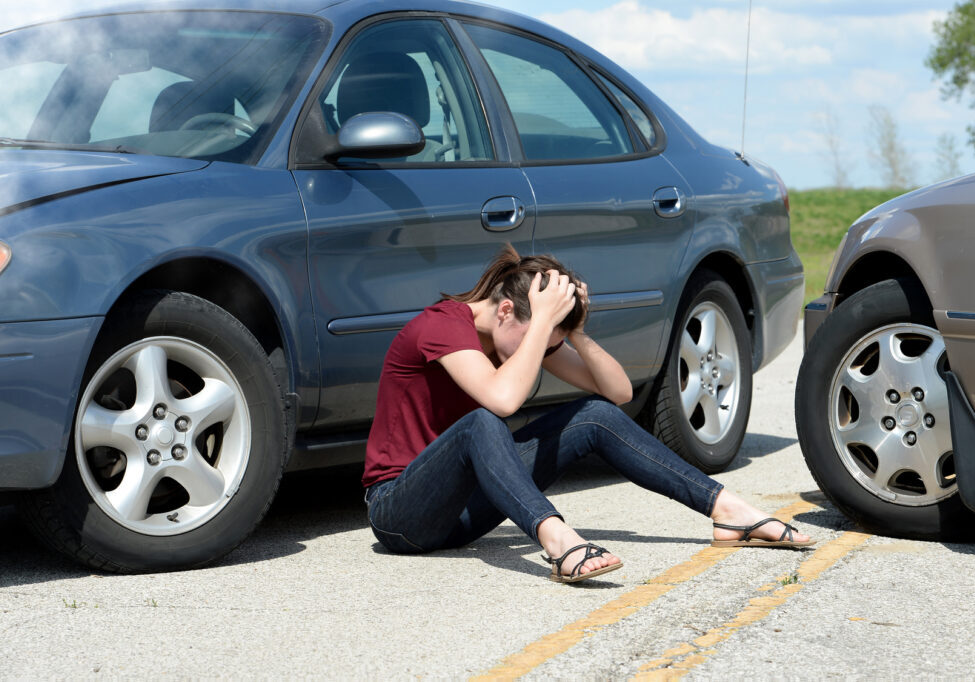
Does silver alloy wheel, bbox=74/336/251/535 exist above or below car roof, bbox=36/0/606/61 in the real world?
below

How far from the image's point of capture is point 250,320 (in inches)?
166

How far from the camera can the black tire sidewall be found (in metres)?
5.70

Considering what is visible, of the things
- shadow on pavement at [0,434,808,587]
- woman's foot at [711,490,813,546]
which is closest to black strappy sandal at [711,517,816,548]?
woman's foot at [711,490,813,546]

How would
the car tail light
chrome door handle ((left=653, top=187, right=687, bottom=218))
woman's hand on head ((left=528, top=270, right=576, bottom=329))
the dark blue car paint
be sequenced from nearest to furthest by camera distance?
the dark blue car paint, woman's hand on head ((left=528, top=270, right=576, bottom=329)), chrome door handle ((left=653, top=187, right=687, bottom=218)), the car tail light

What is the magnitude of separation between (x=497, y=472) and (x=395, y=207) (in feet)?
3.49

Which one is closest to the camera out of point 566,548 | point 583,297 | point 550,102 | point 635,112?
point 566,548

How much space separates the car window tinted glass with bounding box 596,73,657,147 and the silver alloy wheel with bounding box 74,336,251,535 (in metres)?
2.50

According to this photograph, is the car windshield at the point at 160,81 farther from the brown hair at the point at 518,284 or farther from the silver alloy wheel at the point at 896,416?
the silver alloy wheel at the point at 896,416

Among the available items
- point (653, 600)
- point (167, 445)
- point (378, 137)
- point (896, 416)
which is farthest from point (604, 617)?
point (378, 137)

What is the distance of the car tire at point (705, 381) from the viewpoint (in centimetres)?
570

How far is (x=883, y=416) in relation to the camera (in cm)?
439

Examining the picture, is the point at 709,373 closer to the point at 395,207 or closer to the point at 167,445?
the point at 395,207

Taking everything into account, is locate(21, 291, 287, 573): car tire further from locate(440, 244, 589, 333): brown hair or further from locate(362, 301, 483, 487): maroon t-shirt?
locate(440, 244, 589, 333): brown hair

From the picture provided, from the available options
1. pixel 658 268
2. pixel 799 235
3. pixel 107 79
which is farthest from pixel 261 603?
pixel 799 235
